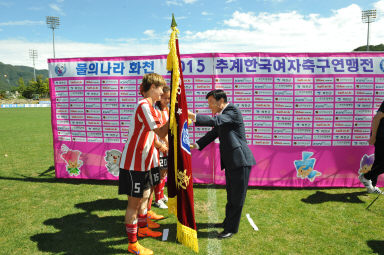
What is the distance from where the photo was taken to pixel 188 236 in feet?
9.09

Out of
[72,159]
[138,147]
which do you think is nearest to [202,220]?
[138,147]

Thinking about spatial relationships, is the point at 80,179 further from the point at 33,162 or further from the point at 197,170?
the point at 197,170

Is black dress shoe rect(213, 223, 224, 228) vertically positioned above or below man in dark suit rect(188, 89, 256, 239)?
below

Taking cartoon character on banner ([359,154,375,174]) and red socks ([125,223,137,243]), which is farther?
cartoon character on banner ([359,154,375,174])

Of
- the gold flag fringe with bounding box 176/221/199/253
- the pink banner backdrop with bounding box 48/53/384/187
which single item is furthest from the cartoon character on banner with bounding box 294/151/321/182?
the gold flag fringe with bounding box 176/221/199/253

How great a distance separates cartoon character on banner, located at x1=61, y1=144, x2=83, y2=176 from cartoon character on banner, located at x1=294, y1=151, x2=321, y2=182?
5.34 meters

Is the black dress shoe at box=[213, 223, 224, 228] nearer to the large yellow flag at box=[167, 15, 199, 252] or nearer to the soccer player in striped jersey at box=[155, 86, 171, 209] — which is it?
the soccer player in striped jersey at box=[155, 86, 171, 209]

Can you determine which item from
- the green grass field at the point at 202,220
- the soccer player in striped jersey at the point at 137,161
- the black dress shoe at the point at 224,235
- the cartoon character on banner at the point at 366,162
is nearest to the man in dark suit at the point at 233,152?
the black dress shoe at the point at 224,235

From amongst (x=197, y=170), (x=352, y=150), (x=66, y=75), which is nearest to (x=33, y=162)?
(x=66, y=75)

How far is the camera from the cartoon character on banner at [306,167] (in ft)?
19.1

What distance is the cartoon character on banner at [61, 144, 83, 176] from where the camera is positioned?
6.45 m

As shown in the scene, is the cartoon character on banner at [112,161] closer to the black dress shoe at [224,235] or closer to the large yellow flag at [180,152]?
the black dress shoe at [224,235]

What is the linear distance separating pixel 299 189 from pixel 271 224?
1997 mm

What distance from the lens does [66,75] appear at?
6246 mm
